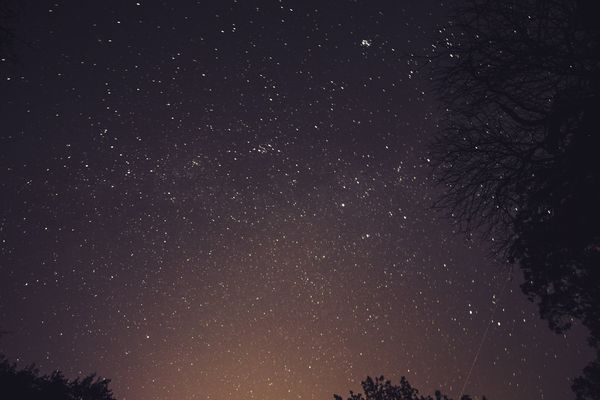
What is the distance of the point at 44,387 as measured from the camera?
11.7 metres

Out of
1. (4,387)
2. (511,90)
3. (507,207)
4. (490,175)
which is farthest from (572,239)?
(4,387)

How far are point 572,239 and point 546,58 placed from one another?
7.63 feet

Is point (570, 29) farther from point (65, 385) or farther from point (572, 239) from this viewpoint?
point (65, 385)

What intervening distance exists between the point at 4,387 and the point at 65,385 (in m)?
1.82

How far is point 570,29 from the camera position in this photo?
3031 millimetres

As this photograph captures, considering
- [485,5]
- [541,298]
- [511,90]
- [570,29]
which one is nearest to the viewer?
[570,29]

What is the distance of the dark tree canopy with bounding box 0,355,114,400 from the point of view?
1090 cm

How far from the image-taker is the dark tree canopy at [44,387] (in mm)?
10901

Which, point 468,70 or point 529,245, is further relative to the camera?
point 529,245

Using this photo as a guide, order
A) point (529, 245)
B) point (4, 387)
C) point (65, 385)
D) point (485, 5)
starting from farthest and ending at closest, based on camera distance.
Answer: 1. point (65, 385)
2. point (4, 387)
3. point (529, 245)
4. point (485, 5)

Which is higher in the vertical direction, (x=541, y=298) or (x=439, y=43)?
(x=439, y=43)

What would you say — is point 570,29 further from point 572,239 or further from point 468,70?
point 572,239

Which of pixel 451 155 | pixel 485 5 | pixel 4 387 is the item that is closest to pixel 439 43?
pixel 485 5

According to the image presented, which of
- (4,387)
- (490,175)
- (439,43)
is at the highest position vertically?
(439,43)
